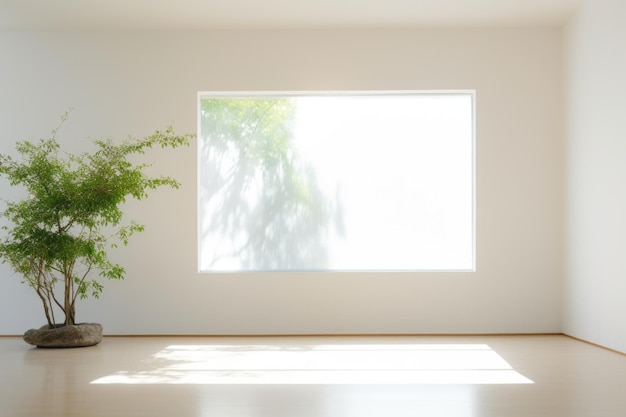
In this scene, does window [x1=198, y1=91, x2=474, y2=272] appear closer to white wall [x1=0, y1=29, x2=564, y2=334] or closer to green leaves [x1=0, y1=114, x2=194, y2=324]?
white wall [x1=0, y1=29, x2=564, y2=334]

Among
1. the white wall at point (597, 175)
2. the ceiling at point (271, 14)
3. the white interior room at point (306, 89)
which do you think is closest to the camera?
the white wall at point (597, 175)

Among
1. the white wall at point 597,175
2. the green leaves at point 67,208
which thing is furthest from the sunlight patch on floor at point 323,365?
the green leaves at point 67,208

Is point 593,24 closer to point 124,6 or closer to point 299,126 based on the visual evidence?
point 299,126

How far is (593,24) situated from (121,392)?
197 inches

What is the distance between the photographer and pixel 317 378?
544 cm

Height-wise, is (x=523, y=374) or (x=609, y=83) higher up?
(x=609, y=83)

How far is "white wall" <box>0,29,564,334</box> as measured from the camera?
25.8 ft

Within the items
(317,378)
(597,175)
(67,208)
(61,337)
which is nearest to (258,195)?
(67,208)

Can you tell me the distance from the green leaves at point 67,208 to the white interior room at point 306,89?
0.42m

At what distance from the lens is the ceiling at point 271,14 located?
7.42 meters

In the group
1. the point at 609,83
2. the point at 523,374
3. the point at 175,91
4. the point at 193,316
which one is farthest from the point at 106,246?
the point at 609,83

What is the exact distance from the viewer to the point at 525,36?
26.0 feet

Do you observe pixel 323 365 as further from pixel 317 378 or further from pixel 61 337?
pixel 61 337

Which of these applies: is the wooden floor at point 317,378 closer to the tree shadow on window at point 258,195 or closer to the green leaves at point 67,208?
the green leaves at point 67,208
